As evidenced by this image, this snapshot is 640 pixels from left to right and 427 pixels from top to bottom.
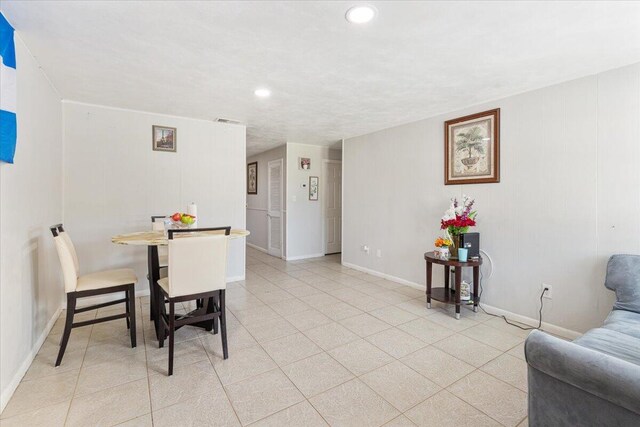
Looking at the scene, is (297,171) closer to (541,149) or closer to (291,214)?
(291,214)

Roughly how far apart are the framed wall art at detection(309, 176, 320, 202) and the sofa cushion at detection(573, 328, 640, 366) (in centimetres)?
469

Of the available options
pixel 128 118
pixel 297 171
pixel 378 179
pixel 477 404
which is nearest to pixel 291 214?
pixel 297 171

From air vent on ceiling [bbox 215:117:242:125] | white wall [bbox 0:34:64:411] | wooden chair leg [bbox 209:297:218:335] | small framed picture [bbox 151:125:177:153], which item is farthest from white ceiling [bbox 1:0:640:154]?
wooden chair leg [bbox 209:297:218:335]

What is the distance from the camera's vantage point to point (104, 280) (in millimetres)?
2391

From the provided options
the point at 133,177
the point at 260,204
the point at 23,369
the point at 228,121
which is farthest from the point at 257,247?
the point at 23,369

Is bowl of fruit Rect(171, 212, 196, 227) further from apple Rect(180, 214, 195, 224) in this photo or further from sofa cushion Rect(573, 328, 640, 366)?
sofa cushion Rect(573, 328, 640, 366)

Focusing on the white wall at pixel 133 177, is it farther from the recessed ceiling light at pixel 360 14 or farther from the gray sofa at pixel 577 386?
the gray sofa at pixel 577 386

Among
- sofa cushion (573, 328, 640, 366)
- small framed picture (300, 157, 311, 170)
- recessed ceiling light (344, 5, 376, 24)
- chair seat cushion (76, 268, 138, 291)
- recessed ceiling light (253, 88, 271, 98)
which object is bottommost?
sofa cushion (573, 328, 640, 366)

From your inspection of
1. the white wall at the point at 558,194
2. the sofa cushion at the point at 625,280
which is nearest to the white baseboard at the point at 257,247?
the white wall at the point at 558,194

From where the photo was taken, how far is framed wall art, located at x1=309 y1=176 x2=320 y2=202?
19.6ft

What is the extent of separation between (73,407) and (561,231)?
3875mm

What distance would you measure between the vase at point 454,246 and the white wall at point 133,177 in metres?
2.87

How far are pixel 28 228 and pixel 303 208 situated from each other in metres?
4.15

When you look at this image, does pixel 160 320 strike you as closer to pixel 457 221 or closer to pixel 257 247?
pixel 457 221
